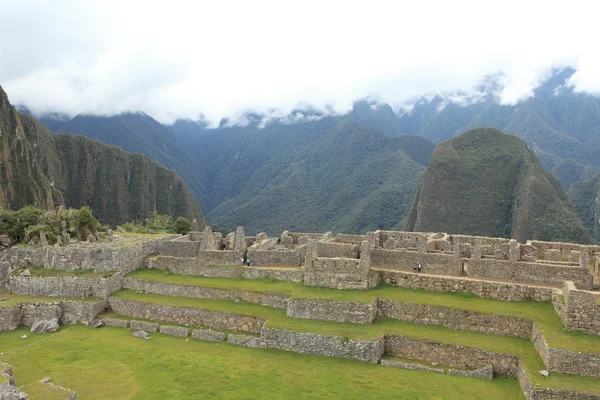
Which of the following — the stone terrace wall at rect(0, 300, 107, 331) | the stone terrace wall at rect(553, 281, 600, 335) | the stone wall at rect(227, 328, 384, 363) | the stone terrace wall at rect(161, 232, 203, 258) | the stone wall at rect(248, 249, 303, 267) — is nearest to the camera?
the stone terrace wall at rect(553, 281, 600, 335)

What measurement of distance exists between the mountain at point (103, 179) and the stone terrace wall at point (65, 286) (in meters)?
117

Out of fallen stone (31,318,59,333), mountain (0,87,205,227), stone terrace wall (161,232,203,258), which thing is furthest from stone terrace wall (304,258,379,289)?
mountain (0,87,205,227)

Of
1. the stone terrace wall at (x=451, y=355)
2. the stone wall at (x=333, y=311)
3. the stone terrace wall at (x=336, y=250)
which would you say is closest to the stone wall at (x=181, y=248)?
the stone terrace wall at (x=336, y=250)

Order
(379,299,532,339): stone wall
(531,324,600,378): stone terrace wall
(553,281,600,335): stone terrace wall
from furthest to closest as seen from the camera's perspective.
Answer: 1. (379,299,532,339): stone wall
2. (553,281,600,335): stone terrace wall
3. (531,324,600,378): stone terrace wall

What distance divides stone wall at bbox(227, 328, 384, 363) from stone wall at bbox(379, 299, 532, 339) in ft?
5.94

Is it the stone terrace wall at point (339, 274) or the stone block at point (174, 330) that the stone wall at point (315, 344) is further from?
the stone terrace wall at point (339, 274)

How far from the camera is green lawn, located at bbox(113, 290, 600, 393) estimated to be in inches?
508

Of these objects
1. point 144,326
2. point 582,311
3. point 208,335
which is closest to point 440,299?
point 582,311

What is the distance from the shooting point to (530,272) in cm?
1820

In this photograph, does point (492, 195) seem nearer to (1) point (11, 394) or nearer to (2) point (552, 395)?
(2) point (552, 395)

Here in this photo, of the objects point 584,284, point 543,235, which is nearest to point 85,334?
point 584,284

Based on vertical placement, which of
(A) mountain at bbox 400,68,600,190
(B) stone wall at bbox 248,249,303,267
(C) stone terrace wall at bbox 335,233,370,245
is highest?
(A) mountain at bbox 400,68,600,190

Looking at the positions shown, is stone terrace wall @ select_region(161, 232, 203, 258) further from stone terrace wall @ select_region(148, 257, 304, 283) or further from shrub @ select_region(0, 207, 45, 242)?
shrub @ select_region(0, 207, 45, 242)

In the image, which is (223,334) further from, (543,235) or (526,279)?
(543,235)
